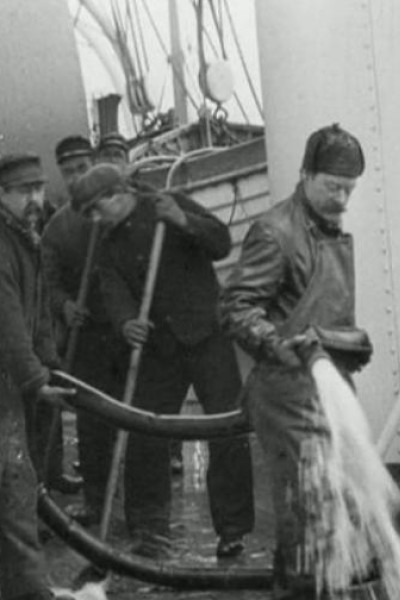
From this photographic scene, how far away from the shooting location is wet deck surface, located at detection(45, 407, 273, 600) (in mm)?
9180

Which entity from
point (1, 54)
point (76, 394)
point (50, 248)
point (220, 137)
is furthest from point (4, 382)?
point (220, 137)

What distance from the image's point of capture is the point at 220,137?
19.3m

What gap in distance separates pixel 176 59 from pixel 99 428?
16309 millimetres

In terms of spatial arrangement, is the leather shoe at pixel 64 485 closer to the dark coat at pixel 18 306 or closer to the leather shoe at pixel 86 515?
the leather shoe at pixel 86 515

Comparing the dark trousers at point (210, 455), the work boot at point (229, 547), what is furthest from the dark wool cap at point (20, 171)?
the work boot at point (229, 547)

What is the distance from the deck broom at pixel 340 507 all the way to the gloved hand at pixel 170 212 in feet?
6.88

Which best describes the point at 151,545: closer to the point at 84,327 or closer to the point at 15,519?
the point at 15,519

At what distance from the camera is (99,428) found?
10852mm

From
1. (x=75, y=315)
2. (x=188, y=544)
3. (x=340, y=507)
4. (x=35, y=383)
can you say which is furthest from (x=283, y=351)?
(x=75, y=315)

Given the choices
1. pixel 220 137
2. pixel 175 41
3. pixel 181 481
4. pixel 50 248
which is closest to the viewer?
pixel 50 248

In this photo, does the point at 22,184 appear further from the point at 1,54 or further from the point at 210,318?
the point at 1,54

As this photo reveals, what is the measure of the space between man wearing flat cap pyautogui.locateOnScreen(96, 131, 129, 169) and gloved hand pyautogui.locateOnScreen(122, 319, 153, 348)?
147 centimetres

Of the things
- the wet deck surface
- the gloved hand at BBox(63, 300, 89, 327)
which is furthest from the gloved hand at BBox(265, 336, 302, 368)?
the gloved hand at BBox(63, 300, 89, 327)

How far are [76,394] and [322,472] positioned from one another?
70.9 inches
